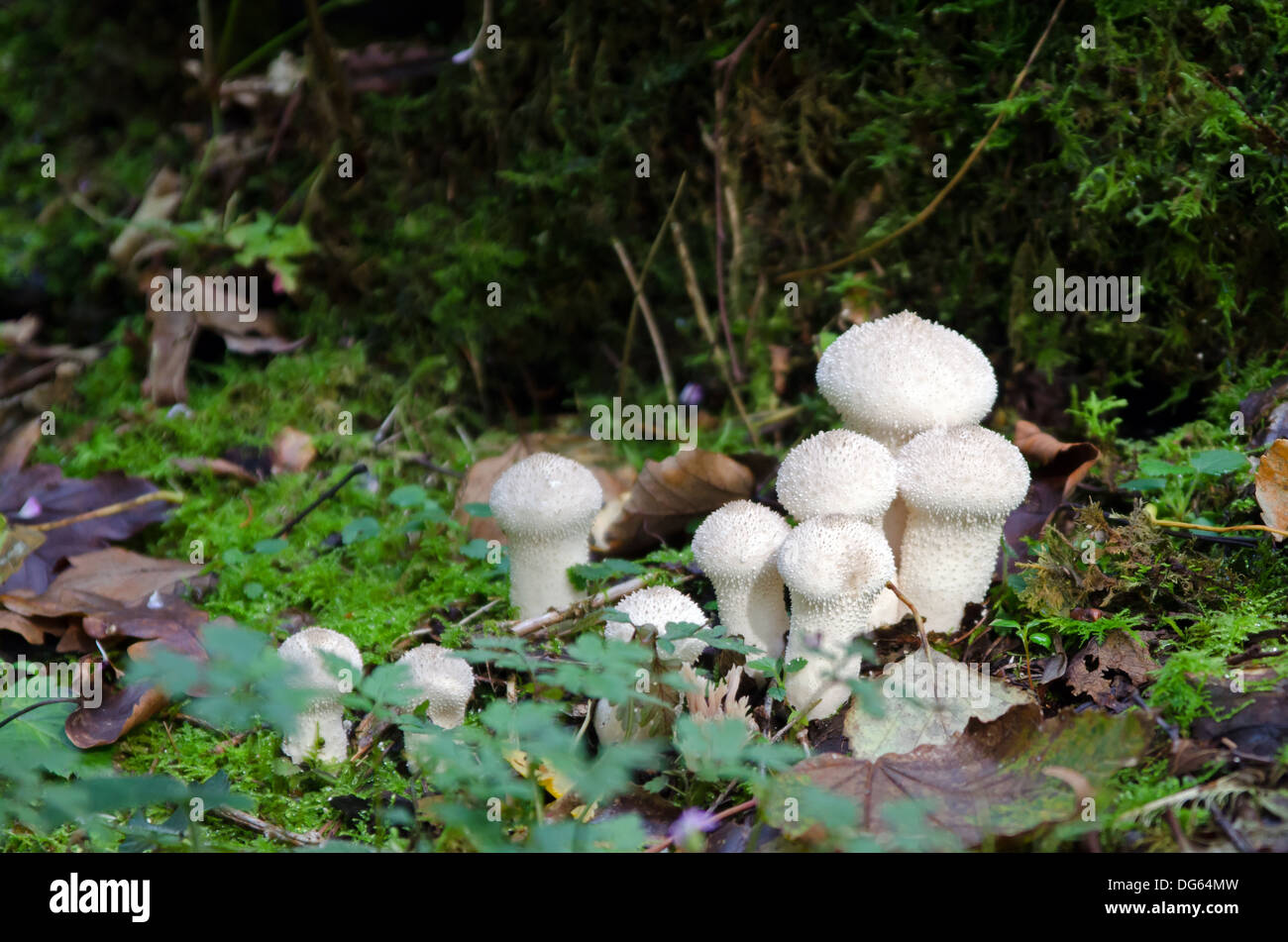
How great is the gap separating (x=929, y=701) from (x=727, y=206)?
7.95ft

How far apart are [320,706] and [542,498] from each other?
0.82 meters

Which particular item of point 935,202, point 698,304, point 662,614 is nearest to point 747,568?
point 662,614

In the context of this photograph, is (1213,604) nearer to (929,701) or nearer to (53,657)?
(929,701)

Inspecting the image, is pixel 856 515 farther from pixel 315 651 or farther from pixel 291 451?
pixel 291 451

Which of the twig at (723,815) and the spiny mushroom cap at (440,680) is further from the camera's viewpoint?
the spiny mushroom cap at (440,680)

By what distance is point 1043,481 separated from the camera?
3166 millimetres

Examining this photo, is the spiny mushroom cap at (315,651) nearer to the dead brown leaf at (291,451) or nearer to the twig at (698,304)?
the dead brown leaf at (291,451)

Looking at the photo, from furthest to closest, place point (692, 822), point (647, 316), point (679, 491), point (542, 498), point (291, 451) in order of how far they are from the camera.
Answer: point (647, 316), point (291, 451), point (679, 491), point (542, 498), point (692, 822)

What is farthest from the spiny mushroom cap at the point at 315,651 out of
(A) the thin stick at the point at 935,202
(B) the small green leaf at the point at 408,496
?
(A) the thin stick at the point at 935,202

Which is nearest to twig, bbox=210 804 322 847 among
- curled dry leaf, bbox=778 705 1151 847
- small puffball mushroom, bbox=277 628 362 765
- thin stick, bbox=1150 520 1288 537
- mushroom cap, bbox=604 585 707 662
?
small puffball mushroom, bbox=277 628 362 765

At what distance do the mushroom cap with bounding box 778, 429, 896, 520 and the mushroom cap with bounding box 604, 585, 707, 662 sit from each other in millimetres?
392

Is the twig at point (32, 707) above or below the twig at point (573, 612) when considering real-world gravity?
below

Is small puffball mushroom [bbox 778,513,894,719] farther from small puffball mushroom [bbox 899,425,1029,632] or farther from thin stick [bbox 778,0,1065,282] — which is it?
thin stick [bbox 778,0,1065,282]

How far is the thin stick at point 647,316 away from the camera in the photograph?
171 inches
